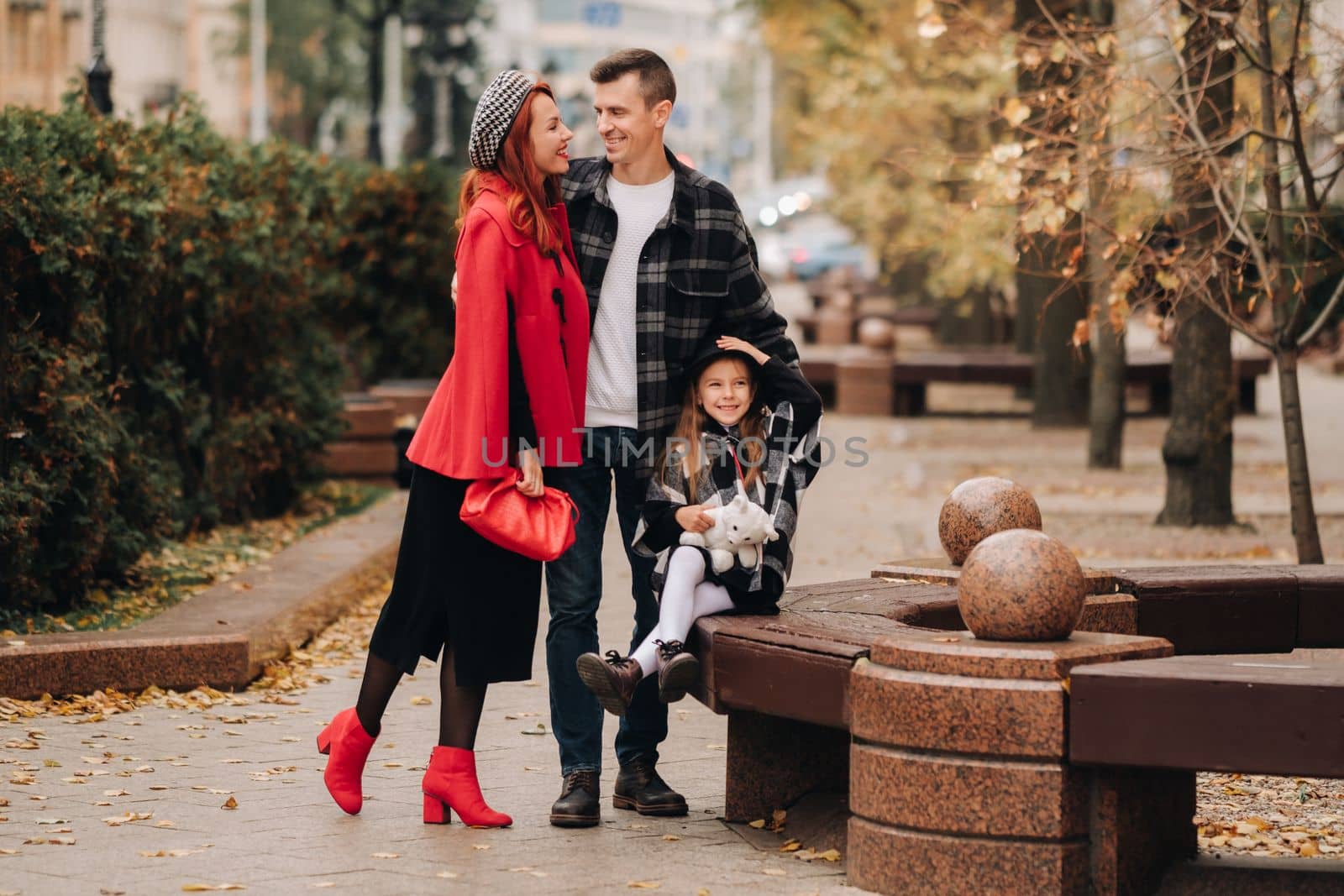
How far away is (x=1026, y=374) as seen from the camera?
23.8m

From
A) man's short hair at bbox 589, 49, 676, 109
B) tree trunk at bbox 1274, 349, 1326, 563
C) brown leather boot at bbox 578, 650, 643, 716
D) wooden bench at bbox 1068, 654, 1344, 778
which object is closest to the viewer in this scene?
wooden bench at bbox 1068, 654, 1344, 778

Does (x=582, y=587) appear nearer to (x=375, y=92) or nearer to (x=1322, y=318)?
(x=1322, y=318)

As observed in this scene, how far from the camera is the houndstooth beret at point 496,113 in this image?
5.86 metres

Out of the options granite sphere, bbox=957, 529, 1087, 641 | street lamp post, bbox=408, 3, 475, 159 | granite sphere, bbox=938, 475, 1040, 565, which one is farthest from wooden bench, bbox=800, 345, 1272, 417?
granite sphere, bbox=957, 529, 1087, 641

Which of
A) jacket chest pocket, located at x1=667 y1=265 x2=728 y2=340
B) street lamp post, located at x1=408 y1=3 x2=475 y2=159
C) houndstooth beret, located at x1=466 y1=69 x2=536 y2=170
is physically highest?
street lamp post, located at x1=408 y1=3 x2=475 y2=159

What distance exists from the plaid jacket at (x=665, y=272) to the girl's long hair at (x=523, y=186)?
0.17 metres

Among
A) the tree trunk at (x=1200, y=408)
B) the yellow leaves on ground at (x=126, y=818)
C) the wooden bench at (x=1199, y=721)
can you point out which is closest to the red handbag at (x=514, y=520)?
the yellow leaves on ground at (x=126, y=818)

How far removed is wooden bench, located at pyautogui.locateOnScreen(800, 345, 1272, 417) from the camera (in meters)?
23.6

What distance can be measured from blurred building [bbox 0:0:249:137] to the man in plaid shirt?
143 feet

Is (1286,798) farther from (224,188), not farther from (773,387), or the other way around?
(224,188)

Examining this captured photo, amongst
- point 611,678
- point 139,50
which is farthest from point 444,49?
point 139,50

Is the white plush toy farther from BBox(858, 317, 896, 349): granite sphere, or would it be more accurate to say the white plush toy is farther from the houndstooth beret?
BBox(858, 317, 896, 349): granite sphere

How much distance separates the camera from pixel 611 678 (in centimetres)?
567

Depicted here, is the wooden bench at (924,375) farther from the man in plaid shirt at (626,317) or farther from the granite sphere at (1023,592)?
the granite sphere at (1023,592)
